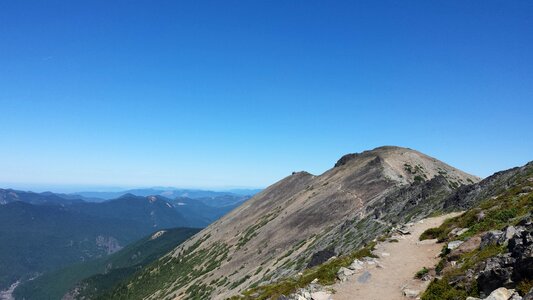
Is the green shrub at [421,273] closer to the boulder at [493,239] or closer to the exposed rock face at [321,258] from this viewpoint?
the boulder at [493,239]

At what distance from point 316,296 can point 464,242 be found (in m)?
10.9

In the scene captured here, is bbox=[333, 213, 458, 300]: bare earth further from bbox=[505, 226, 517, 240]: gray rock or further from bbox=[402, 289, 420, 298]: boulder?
bbox=[505, 226, 517, 240]: gray rock

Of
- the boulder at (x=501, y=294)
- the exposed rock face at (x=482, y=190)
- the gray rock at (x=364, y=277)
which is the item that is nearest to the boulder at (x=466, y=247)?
the gray rock at (x=364, y=277)

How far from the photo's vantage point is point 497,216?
27.0 meters

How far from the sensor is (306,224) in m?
77.9

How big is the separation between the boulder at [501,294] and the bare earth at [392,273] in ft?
22.7

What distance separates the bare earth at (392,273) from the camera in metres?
22.3

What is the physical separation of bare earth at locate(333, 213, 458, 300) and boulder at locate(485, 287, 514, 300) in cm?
692

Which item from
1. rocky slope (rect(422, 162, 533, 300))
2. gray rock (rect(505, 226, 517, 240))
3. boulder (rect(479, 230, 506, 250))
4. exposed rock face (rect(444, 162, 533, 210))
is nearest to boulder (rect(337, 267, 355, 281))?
rocky slope (rect(422, 162, 533, 300))

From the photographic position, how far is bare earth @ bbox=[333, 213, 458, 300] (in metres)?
22.3

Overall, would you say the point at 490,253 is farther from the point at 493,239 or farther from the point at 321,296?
the point at 321,296

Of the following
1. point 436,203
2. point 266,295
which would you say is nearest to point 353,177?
point 436,203

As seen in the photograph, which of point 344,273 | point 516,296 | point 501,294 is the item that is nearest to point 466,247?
point 344,273

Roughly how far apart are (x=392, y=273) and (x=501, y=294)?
11399 mm
